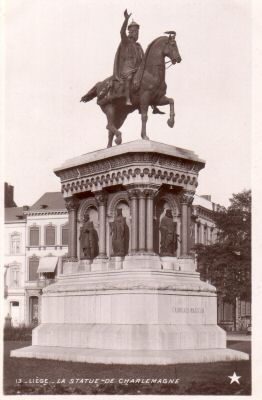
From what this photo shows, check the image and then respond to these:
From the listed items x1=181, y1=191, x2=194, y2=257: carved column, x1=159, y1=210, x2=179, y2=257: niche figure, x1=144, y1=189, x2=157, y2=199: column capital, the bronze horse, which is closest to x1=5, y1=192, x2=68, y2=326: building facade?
the bronze horse

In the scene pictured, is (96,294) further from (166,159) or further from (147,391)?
(147,391)

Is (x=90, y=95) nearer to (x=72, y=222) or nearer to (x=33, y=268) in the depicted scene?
(x=72, y=222)

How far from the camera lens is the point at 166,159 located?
2417 cm

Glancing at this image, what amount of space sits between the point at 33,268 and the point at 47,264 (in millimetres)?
2557

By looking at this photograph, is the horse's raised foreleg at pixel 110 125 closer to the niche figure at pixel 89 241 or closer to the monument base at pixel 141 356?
the niche figure at pixel 89 241

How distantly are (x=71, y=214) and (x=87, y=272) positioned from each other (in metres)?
2.69

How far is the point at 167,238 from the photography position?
2419 centimetres

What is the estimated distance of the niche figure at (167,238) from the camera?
79.3 ft

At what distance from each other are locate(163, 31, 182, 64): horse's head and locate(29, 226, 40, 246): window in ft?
147

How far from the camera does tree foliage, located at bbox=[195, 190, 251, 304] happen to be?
45.1 m

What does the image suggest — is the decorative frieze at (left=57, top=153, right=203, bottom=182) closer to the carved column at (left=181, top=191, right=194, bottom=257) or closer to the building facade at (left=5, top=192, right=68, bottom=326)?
the carved column at (left=181, top=191, right=194, bottom=257)

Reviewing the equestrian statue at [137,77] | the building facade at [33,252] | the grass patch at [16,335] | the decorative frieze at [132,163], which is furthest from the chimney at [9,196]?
the equestrian statue at [137,77]

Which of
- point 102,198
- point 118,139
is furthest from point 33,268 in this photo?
point 118,139

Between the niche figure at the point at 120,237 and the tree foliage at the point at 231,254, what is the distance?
2101 cm
